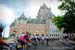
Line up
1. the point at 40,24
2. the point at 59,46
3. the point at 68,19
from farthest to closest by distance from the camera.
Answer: the point at 68,19 → the point at 59,46 → the point at 40,24

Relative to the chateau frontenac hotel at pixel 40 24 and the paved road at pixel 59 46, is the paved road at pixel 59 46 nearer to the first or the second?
the paved road at pixel 59 46

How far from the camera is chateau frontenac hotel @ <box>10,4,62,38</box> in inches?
133

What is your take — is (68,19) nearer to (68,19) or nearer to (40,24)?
(68,19)

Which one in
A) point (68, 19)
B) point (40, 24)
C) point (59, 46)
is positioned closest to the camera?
point (40, 24)

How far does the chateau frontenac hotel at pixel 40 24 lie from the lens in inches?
133

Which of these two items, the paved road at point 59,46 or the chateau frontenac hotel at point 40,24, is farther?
the paved road at point 59,46

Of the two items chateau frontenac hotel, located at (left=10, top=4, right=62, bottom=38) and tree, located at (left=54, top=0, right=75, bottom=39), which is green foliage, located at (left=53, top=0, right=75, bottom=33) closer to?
tree, located at (left=54, top=0, right=75, bottom=39)

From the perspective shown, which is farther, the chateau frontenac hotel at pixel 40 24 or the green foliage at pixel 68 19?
the green foliage at pixel 68 19

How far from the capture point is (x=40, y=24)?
11.6 ft

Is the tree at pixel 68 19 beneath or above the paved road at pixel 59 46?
above

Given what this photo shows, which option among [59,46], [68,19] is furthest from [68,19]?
[59,46]

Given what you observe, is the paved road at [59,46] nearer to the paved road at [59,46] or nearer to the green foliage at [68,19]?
the paved road at [59,46]

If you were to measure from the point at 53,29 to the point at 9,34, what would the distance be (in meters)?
0.92

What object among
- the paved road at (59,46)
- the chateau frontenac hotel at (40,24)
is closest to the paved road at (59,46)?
the paved road at (59,46)
